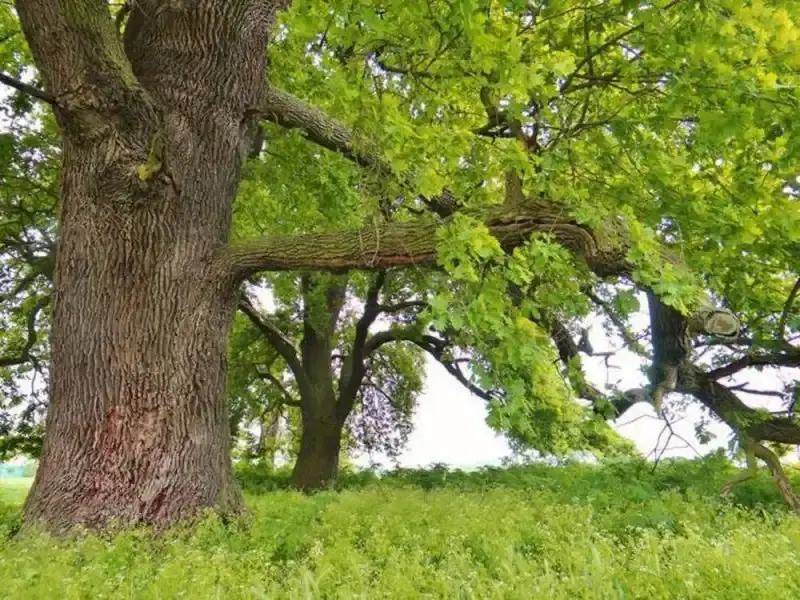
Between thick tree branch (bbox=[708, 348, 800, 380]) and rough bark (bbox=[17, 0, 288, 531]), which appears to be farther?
thick tree branch (bbox=[708, 348, 800, 380])

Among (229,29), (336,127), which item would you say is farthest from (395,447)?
(229,29)

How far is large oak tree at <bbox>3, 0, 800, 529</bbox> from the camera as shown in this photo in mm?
4926

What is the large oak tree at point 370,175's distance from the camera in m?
4.93

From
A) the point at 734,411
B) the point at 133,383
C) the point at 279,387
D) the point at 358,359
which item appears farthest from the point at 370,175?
the point at 279,387

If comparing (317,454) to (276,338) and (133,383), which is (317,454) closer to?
(276,338)

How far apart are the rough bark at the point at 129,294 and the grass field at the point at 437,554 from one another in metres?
0.51

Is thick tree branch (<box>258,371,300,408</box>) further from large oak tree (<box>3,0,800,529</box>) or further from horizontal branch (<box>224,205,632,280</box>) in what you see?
horizontal branch (<box>224,205,632,280</box>)

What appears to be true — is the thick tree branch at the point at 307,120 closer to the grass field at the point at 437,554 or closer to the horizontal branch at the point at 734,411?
the grass field at the point at 437,554

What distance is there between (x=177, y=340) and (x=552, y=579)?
12.8ft

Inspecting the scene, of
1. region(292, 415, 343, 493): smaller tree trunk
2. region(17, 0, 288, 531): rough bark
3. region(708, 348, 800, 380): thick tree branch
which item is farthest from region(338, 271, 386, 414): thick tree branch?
region(17, 0, 288, 531): rough bark

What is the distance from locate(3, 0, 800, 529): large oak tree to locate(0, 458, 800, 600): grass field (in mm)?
829

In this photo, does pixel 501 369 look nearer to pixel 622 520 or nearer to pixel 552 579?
pixel 622 520

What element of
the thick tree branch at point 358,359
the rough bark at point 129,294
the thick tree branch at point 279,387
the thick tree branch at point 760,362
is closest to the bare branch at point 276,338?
the thick tree branch at point 358,359

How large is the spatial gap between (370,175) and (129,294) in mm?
2508
